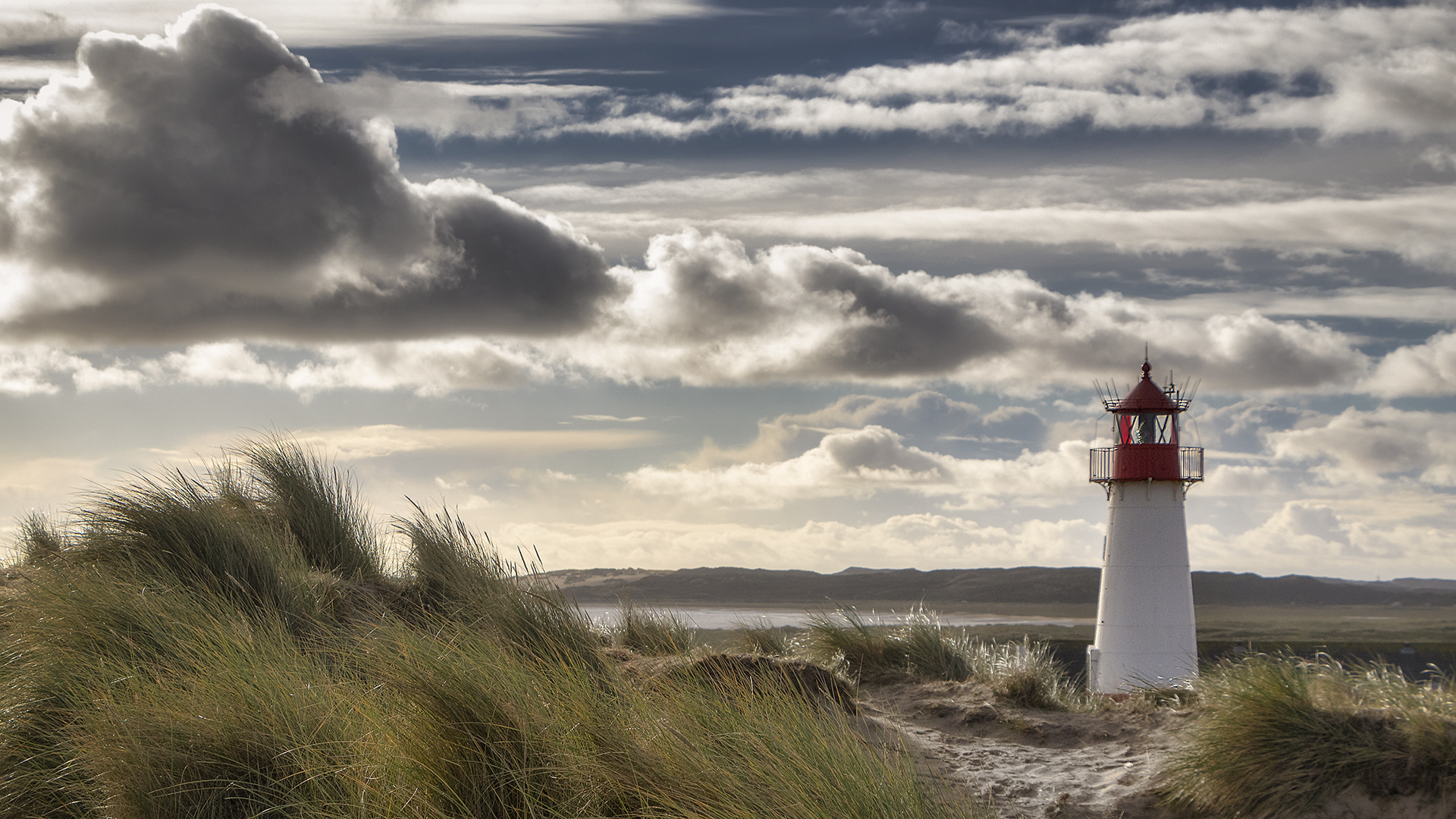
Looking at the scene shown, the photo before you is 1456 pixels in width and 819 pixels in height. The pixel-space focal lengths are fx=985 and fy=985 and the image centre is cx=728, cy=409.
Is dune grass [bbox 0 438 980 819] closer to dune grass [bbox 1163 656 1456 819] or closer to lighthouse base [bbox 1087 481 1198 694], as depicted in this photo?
dune grass [bbox 1163 656 1456 819]

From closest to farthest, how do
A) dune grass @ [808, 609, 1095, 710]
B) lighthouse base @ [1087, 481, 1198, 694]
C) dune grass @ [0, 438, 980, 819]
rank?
dune grass @ [0, 438, 980, 819], dune grass @ [808, 609, 1095, 710], lighthouse base @ [1087, 481, 1198, 694]

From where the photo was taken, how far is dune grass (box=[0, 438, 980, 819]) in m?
4.33

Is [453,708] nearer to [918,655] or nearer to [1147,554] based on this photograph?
[918,655]

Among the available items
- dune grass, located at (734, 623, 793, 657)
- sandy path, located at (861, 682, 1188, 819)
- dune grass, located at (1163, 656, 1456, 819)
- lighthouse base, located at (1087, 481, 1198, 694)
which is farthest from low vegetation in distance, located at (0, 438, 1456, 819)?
lighthouse base, located at (1087, 481, 1198, 694)

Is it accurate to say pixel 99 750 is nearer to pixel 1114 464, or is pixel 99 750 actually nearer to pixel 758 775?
pixel 758 775

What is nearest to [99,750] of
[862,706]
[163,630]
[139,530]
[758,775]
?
[163,630]

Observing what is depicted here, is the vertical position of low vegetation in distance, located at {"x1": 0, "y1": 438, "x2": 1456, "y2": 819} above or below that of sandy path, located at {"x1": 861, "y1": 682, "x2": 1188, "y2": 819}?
above

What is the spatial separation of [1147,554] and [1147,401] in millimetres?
2679

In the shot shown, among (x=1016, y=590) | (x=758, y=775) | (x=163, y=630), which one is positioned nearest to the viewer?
(x=758, y=775)

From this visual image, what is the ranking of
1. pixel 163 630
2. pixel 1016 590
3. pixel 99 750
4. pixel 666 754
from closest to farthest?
pixel 666 754 → pixel 99 750 → pixel 163 630 → pixel 1016 590

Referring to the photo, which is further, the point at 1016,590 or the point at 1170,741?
the point at 1016,590

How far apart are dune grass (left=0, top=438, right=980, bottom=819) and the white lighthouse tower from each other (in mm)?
12071

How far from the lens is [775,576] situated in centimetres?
10538

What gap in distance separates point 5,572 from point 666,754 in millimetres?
9740
